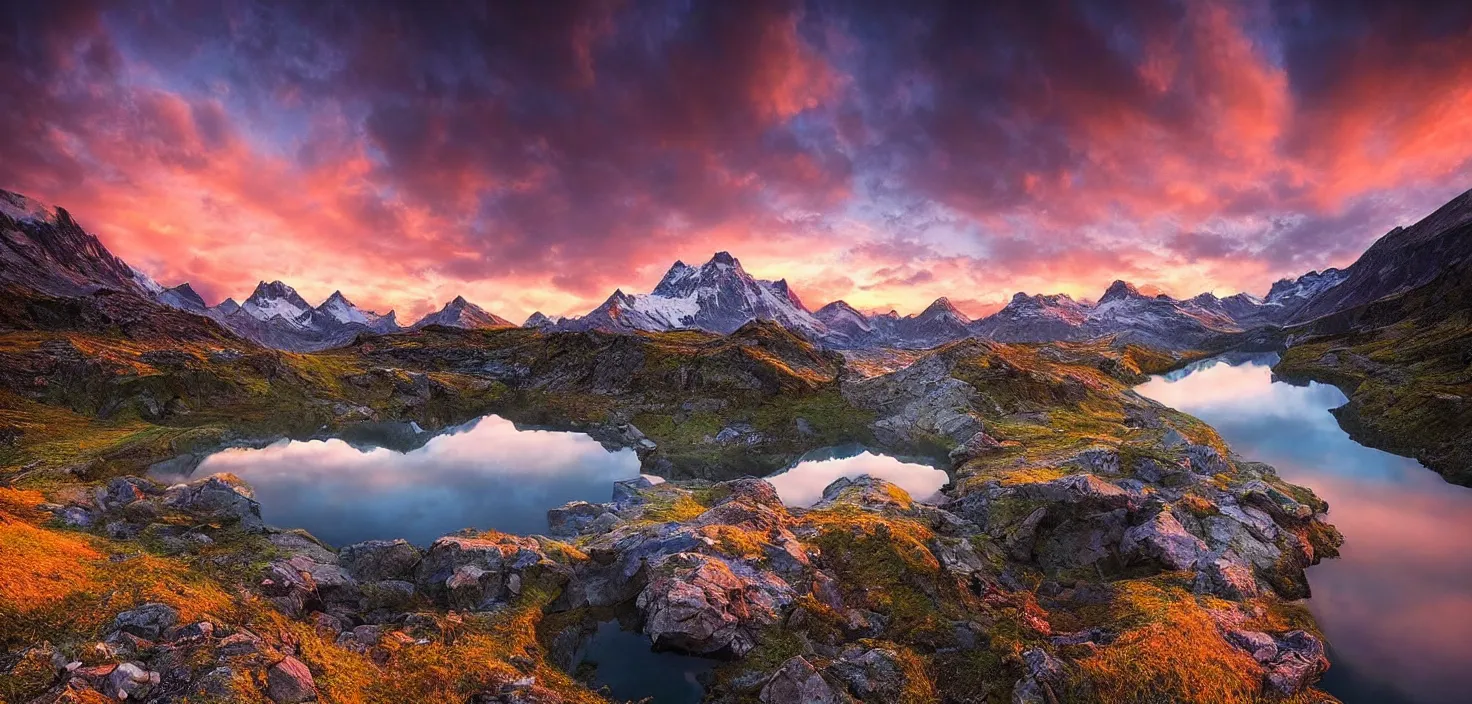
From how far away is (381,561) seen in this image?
97.1ft

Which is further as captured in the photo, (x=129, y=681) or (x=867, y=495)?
(x=867, y=495)

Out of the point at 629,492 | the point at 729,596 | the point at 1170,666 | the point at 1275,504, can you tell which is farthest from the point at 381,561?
the point at 1275,504

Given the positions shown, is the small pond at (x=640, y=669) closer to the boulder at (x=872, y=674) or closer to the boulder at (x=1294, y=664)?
the boulder at (x=872, y=674)

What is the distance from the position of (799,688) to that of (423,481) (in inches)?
2142

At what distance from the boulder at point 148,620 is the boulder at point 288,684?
4717 mm

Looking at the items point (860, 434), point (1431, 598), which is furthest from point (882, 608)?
point (860, 434)

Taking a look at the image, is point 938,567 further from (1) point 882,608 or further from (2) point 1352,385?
(2) point 1352,385

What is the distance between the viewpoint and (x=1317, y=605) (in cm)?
3069

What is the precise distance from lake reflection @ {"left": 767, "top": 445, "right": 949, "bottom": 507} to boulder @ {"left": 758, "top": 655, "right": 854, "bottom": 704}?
28327 mm

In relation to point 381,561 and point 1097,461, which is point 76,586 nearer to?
point 381,561

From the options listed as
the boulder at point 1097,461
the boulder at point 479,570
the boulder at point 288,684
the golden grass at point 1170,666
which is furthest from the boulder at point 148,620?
the boulder at point 1097,461

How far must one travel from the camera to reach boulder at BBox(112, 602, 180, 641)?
717 inches

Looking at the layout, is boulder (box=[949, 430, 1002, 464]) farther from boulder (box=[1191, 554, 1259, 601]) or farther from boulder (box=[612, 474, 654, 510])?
boulder (box=[612, 474, 654, 510])

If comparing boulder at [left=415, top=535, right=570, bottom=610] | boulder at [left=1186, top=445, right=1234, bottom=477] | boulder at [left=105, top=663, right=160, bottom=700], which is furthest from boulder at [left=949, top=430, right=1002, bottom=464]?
boulder at [left=105, top=663, right=160, bottom=700]
